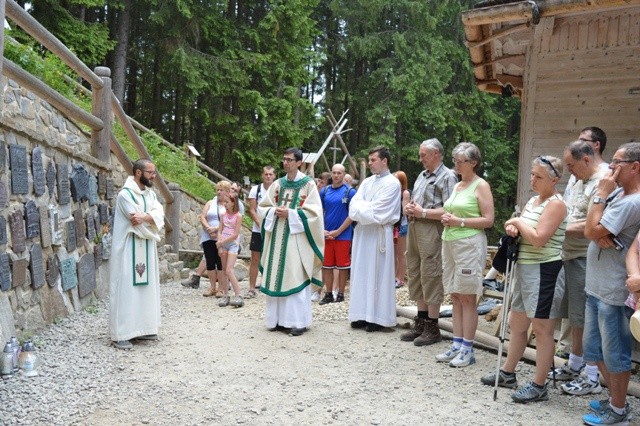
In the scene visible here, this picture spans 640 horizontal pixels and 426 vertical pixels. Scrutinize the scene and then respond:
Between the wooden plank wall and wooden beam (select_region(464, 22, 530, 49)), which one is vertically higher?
wooden beam (select_region(464, 22, 530, 49))

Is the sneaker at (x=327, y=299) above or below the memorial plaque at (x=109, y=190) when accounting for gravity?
below

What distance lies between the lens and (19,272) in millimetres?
5383

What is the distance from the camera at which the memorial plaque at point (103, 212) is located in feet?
26.0

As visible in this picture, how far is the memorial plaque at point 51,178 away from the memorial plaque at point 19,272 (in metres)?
0.98

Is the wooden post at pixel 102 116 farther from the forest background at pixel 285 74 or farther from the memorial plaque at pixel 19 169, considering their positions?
the forest background at pixel 285 74

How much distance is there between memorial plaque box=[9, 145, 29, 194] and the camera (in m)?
5.30

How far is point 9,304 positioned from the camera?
5.18 metres

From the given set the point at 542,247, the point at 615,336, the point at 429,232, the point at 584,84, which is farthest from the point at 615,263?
the point at 584,84

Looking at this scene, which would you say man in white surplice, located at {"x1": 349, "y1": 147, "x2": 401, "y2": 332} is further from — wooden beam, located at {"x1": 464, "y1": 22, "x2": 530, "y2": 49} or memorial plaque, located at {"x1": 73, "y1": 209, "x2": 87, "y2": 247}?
memorial plaque, located at {"x1": 73, "y1": 209, "x2": 87, "y2": 247}

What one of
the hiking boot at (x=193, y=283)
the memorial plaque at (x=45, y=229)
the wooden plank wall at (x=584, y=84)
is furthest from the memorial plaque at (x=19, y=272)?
the wooden plank wall at (x=584, y=84)

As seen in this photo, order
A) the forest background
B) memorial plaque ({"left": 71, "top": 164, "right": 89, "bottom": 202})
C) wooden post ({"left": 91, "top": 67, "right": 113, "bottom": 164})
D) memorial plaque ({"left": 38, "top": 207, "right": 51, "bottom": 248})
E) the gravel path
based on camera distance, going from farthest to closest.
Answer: the forest background < wooden post ({"left": 91, "top": 67, "right": 113, "bottom": 164}) < memorial plaque ({"left": 71, "top": 164, "right": 89, "bottom": 202}) < memorial plaque ({"left": 38, "top": 207, "right": 51, "bottom": 248}) < the gravel path

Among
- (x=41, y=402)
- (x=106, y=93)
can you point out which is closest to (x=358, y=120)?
(x=106, y=93)

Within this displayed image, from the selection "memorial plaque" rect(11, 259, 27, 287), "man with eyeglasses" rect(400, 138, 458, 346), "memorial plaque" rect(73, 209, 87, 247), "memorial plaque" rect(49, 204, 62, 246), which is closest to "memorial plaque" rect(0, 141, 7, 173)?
"memorial plaque" rect(11, 259, 27, 287)

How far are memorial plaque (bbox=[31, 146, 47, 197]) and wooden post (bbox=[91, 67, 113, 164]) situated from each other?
2030 mm
